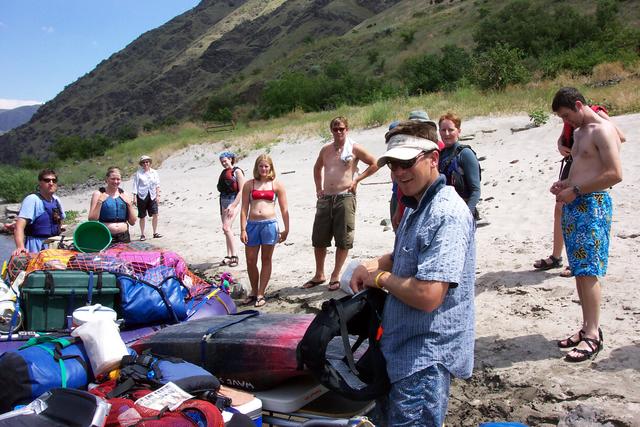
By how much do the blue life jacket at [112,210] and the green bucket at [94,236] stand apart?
2.83ft

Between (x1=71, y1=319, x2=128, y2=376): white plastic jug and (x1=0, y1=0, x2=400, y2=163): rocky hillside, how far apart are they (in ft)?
217

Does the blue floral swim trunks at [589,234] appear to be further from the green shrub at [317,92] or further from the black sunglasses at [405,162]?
the green shrub at [317,92]

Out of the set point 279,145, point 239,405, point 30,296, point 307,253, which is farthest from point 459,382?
point 279,145

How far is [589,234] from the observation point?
13.1ft

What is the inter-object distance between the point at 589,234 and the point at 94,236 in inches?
196

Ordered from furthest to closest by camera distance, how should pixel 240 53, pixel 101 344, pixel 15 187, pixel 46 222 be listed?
1. pixel 240 53
2. pixel 15 187
3. pixel 46 222
4. pixel 101 344

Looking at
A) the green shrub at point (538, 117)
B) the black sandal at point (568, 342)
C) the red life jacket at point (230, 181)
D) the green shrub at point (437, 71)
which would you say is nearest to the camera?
the black sandal at point (568, 342)

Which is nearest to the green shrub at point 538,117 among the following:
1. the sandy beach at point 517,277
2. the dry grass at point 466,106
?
the sandy beach at point 517,277

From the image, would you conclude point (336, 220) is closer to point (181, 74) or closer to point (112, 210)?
point (112, 210)

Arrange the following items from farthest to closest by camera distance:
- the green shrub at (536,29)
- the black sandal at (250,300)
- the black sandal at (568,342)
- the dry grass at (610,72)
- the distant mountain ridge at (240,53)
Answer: the distant mountain ridge at (240,53) → the green shrub at (536,29) → the dry grass at (610,72) → the black sandal at (250,300) → the black sandal at (568,342)

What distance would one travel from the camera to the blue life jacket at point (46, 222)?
6.28m

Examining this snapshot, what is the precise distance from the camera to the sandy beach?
3.75 metres

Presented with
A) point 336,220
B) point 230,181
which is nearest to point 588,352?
point 336,220

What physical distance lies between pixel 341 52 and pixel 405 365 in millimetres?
56824
